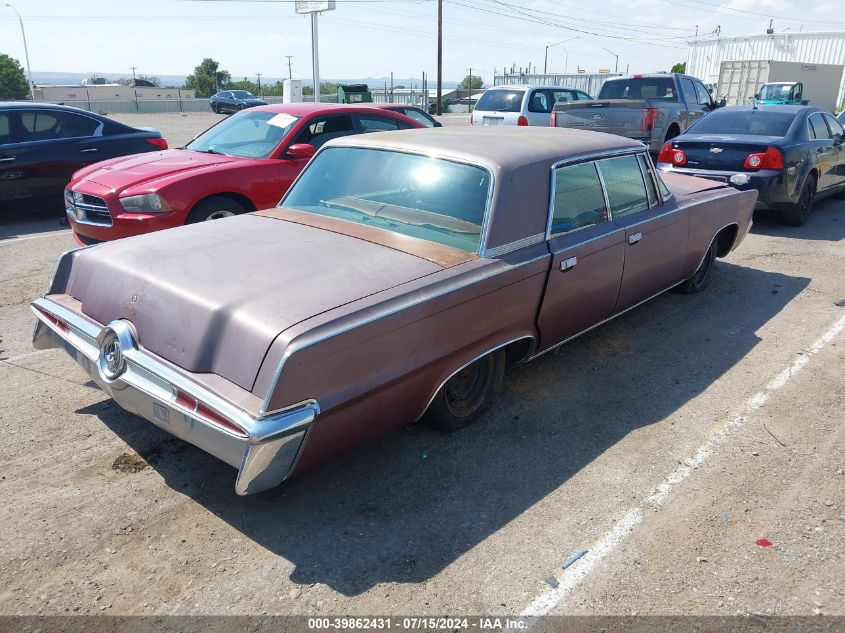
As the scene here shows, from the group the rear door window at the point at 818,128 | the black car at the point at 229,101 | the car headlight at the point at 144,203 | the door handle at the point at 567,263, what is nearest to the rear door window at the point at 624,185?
the door handle at the point at 567,263

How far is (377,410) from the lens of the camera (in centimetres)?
301

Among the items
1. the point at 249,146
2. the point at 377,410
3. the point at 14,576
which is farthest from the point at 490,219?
the point at 249,146

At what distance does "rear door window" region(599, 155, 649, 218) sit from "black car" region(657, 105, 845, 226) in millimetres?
3743

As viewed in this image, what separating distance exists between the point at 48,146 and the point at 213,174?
3.97 m

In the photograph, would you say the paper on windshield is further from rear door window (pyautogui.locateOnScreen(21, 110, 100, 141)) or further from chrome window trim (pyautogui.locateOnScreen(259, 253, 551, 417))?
chrome window trim (pyautogui.locateOnScreen(259, 253, 551, 417))

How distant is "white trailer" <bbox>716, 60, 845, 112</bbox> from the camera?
31.9 m

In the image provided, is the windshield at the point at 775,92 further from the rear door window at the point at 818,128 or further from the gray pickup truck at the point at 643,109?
the rear door window at the point at 818,128

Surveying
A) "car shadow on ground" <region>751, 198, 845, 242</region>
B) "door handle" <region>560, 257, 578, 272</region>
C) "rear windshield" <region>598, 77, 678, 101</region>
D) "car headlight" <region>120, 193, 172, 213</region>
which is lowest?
"car shadow on ground" <region>751, 198, 845, 242</region>

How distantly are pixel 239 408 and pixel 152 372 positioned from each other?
54cm

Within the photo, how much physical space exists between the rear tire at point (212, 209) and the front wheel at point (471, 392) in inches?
130

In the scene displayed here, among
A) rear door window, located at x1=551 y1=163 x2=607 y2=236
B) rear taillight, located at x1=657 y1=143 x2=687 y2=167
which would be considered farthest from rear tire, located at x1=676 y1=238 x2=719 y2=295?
rear taillight, located at x1=657 y1=143 x2=687 y2=167

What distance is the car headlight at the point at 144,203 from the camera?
6047 millimetres

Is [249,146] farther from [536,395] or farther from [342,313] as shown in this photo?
[342,313]

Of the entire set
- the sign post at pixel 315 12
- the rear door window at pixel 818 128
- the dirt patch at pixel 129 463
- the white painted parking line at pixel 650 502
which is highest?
the sign post at pixel 315 12
